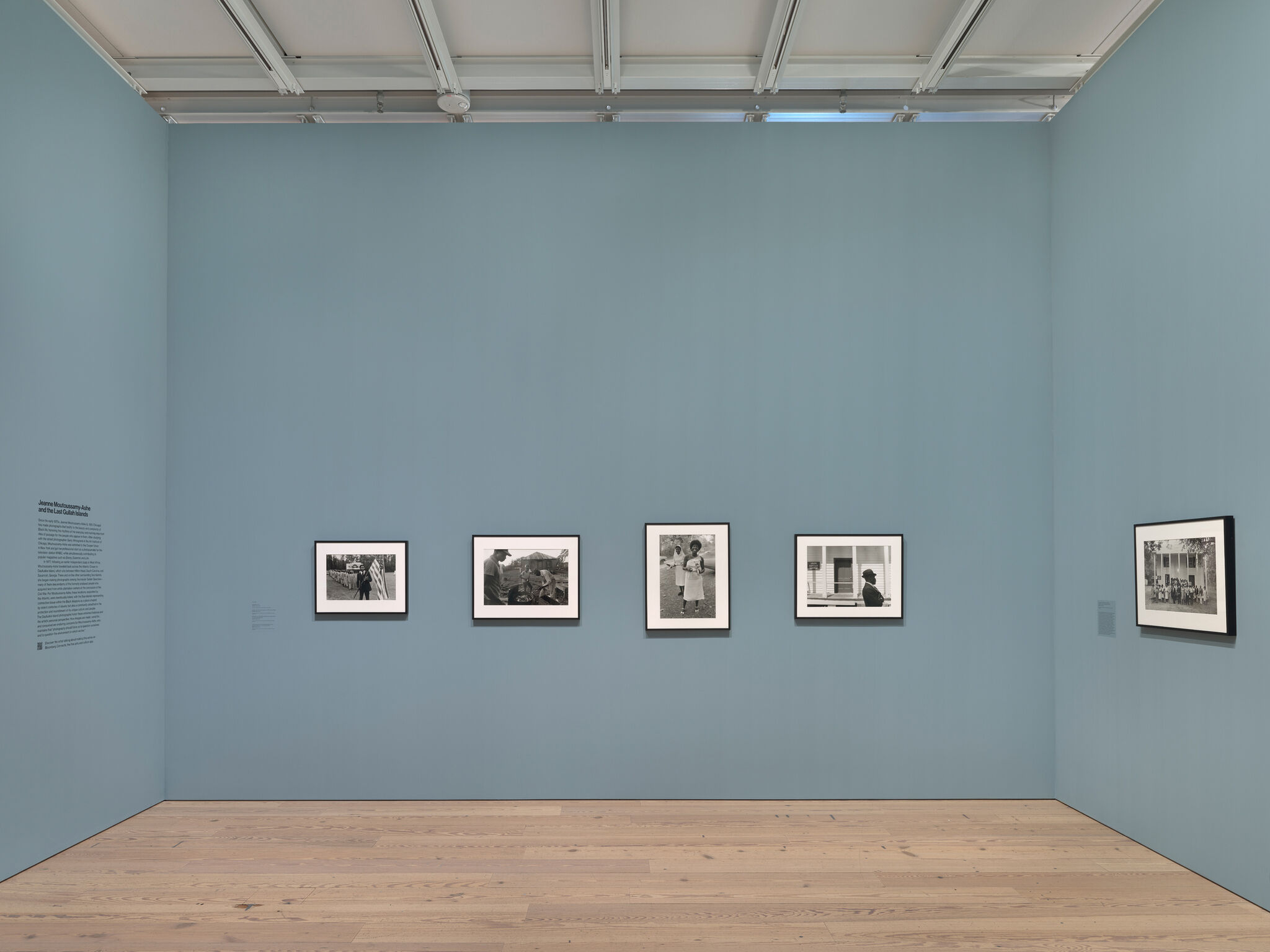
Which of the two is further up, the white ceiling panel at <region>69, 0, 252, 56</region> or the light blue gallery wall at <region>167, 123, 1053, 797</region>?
the white ceiling panel at <region>69, 0, 252, 56</region>

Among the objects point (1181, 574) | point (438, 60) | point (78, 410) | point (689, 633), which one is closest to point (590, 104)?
point (438, 60)

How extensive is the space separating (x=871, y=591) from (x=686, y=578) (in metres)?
1.72

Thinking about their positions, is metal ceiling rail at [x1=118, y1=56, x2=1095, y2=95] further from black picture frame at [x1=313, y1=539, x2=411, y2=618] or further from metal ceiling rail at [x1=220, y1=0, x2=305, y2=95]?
black picture frame at [x1=313, y1=539, x2=411, y2=618]

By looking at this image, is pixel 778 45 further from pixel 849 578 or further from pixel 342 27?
pixel 849 578

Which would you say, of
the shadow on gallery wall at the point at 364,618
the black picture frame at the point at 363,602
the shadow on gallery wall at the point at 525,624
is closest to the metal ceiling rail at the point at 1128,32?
the shadow on gallery wall at the point at 525,624

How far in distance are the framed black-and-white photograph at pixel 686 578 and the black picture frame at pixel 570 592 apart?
2.02 ft

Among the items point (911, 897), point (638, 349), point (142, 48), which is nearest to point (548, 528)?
point (638, 349)

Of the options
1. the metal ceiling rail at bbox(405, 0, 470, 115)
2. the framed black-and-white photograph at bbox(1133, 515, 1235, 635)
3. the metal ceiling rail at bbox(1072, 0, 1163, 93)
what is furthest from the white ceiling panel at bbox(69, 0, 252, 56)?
the framed black-and-white photograph at bbox(1133, 515, 1235, 635)

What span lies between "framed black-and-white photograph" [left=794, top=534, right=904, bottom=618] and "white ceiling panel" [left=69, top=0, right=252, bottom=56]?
22.0ft

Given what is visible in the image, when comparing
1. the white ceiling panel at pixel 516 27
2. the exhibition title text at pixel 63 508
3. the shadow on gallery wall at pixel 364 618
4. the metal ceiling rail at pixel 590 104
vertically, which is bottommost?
the shadow on gallery wall at pixel 364 618

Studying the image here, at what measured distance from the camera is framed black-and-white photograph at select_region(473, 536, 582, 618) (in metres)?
7.95

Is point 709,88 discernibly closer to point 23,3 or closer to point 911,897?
point 23,3

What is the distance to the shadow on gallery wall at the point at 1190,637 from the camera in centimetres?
597

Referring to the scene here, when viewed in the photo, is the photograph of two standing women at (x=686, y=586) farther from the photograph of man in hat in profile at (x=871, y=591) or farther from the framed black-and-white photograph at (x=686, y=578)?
the photograph of man in hat in profile at (x=871, y=591)
